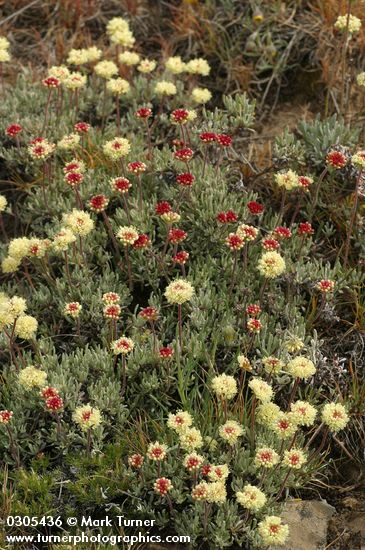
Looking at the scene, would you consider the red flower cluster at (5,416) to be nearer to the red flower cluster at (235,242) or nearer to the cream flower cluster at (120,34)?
the red flower cluster at (235,242)

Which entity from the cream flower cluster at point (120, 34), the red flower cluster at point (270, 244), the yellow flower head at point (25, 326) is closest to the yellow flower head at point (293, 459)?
the red flower cluster at point (270, 244)

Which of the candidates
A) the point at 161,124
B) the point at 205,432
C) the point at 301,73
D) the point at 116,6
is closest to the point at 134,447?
the point at 205,432

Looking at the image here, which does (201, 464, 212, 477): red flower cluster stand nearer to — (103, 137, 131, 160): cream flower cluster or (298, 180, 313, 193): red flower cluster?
(298, 180, 313, 193): red flower cluster

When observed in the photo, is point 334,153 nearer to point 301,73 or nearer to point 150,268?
point 150,268

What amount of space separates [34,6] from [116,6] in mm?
706

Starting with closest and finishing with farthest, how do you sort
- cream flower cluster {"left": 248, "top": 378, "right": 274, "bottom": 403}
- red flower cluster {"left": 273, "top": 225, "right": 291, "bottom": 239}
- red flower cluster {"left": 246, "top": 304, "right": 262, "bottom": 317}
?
cream flower cluster {"left": 248, "top": 378, "right": 274, "bottom": 403} → red flower cluster {"left": 246, "top": 304, "right": 262, "bottom": 317} → red flower cluster {"left": 273, "top": 225, "right": 291, "bottom": 239}

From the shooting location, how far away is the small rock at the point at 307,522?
4.04 meters

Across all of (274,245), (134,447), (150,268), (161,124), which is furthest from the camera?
(161,124)

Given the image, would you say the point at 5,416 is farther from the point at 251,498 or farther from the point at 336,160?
the point at 336,160

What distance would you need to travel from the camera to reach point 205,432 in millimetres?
4215

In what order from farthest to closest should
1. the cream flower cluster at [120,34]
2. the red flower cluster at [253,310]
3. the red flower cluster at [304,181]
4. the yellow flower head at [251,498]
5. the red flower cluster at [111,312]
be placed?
the cream flower cluster at [120,34], the red flower cluster at [304,181], the red flower cluster at [253,310], the red flower cluster at [111,312], the yellow flower head at [251,498]

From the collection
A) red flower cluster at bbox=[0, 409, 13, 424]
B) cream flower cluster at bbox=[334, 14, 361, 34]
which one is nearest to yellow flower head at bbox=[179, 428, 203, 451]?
red flower cluster at bbox=[0, 409, 13, 424]

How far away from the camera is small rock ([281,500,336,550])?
13.3 feet

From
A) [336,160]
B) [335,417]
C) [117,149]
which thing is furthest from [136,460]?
[336,160]
